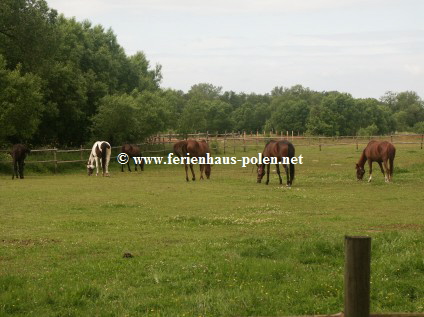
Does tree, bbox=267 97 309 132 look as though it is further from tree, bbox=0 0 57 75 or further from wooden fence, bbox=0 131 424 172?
tree, bbox=0 0 57 75

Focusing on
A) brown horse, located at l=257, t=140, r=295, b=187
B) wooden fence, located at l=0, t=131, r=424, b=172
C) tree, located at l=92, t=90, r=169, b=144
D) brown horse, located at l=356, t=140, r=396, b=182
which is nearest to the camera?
brown horse, located at l=257, t=140, r=295, b=187

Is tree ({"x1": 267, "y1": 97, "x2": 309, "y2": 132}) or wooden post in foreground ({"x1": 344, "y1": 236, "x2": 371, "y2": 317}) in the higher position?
tree ({"x1": 267, "y1": 97, "x2": 309, "y2": 132})

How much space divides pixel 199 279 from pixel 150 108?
38220 millimetres

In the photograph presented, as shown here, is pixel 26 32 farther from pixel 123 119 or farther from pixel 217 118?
pixel 217 118

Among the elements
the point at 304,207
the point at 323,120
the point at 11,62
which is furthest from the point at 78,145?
the point at 323,120

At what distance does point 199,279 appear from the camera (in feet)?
23.1

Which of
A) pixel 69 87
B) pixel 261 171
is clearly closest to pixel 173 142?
pixel 69 87

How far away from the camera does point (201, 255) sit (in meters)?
8.38

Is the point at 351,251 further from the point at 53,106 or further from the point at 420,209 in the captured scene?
the point at 53,106

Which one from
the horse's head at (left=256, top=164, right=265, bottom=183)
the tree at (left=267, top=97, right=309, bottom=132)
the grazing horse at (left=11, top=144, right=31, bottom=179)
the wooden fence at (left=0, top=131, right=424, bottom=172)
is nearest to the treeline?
the wooden fence at (left=0, top=131, right=424, bottom=172)

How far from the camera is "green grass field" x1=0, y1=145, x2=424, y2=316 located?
20.3 feet

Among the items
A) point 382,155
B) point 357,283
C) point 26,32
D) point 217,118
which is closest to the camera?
point 357,283

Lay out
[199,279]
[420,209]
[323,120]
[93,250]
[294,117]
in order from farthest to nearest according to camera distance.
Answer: [294,117]
[323,120]
[420,209]
[93,250]
[199,279]

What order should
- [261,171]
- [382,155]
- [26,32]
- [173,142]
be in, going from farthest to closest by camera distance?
[173,142] → [26,32] → [261,171] → [382,155]
